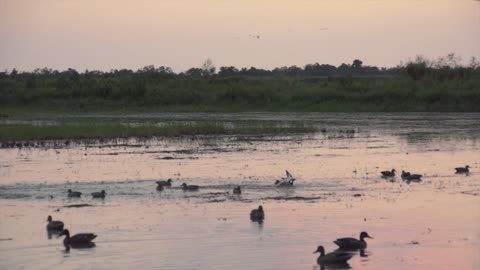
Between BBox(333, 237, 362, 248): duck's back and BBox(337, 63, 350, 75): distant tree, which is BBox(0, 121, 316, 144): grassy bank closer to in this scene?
BBox(333, 237, 362, 248): duck's back

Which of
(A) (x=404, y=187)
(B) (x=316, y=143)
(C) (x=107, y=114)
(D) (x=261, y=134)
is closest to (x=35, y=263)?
(A) (x=404, y=187)

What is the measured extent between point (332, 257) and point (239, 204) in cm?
541

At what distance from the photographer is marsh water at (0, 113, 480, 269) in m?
13.2

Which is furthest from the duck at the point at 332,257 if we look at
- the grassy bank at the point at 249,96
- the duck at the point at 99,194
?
the grassy bank at the point at 249,96

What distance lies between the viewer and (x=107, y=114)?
4997cm

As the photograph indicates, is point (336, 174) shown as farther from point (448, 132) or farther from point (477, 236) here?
point (448, 132)

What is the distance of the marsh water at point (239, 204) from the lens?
519 inches

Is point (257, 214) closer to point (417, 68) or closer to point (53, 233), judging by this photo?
point (53, 233)

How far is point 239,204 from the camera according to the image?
17.7m

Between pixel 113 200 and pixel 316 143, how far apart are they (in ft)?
44.0

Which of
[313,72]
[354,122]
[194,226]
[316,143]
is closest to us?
[194,226]

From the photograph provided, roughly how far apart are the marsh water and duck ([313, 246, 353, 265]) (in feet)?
0.33

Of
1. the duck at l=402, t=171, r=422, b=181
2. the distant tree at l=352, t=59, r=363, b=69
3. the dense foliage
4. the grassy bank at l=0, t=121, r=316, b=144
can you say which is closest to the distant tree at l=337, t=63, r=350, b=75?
the distant tree at l=352, t=59, r=363, b=69

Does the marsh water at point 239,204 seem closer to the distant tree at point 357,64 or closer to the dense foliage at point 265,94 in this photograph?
the dense foliage at point 265,94
